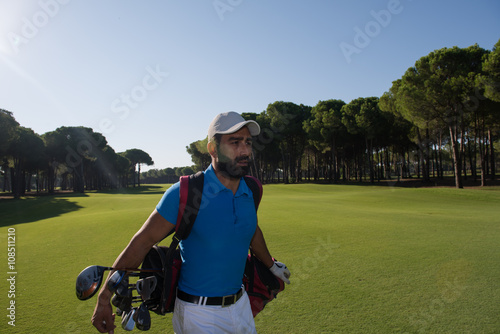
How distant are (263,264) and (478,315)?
9.82 ft

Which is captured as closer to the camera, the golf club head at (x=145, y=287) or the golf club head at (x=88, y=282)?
the golf club head at (x=88, y=282)

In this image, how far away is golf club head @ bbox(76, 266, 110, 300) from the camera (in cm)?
184

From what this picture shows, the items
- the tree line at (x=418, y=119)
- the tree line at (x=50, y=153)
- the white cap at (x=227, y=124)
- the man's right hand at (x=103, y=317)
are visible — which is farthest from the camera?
the tree line at (x=50, y=153)

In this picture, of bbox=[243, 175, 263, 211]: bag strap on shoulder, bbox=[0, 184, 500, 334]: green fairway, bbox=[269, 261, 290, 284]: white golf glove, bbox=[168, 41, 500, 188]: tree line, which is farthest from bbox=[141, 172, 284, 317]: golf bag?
bbox=[168, 41, 500, 188]: tree line

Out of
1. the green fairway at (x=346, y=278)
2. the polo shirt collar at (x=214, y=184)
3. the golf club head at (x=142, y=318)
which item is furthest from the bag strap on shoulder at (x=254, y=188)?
the green fairway at (x=346, y=278)

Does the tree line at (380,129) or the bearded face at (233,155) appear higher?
the tree line at (380,129)

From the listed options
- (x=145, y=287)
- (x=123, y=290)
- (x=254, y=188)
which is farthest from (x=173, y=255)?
(x=254, y=188)

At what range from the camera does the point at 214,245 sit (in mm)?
2168

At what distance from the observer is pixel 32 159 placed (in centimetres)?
4303

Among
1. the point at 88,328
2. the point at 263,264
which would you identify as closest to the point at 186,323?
the point at 263,264

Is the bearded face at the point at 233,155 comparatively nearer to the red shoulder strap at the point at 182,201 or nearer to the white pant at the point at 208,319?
the red shoulder strap at the point at 182,201

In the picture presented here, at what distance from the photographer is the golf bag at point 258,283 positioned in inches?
105

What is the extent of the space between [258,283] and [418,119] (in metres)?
35.0

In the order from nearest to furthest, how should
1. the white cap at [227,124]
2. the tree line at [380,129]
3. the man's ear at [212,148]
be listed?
the white cap at [227,124] → the man's ear at [212,148] → the tree line at [380,129]
